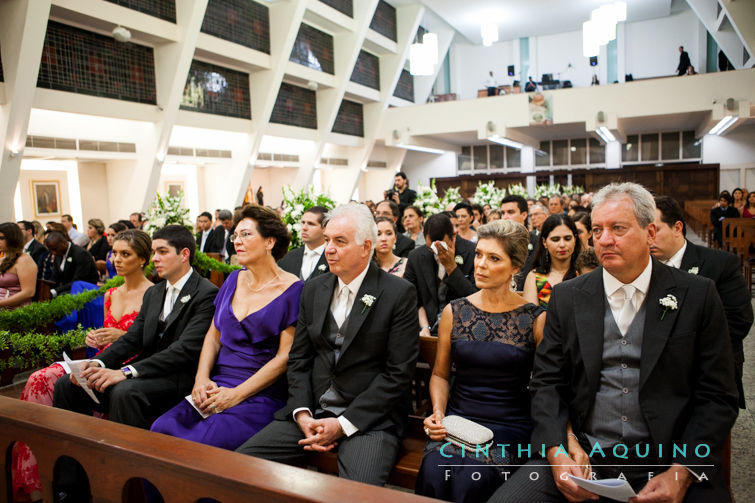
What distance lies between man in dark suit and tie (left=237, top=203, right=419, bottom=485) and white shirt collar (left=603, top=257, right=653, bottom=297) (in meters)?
0.92

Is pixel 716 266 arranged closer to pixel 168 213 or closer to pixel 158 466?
pixel 158 466

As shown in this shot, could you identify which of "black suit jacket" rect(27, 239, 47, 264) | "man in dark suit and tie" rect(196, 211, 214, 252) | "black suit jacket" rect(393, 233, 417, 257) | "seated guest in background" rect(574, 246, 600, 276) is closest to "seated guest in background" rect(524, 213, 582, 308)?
"seated guest in background" rect(574, 246, 600, 276)

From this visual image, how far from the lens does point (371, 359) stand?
2711 millimetres

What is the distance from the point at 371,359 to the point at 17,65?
35.2ft

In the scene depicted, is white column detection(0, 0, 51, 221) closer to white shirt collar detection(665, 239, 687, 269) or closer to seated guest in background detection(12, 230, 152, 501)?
seated guest in background detection(12, 230, 152, 501)

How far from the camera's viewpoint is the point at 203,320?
3.31 m

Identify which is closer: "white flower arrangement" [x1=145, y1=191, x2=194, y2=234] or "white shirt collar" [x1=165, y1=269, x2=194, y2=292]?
"white shirt collar" [x1=165, y1=269, x2=194, y2=292]

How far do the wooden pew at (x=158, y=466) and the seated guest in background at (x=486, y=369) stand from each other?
2.83ft

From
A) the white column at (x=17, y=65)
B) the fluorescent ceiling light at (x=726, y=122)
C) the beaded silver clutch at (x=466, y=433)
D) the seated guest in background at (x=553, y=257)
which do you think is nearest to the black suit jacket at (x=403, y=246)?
the seated guest in background at (x=553, y=257)

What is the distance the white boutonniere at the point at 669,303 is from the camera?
2.08 meters

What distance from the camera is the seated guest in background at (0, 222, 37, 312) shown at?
5449 mm

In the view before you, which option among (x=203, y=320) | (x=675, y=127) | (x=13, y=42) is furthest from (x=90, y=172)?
(x=675, y=127)

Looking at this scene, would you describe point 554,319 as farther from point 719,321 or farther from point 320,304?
point 320,304

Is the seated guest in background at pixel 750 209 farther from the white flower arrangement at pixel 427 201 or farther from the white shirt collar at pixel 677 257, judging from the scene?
the white shirt collar at pixel 677 257
